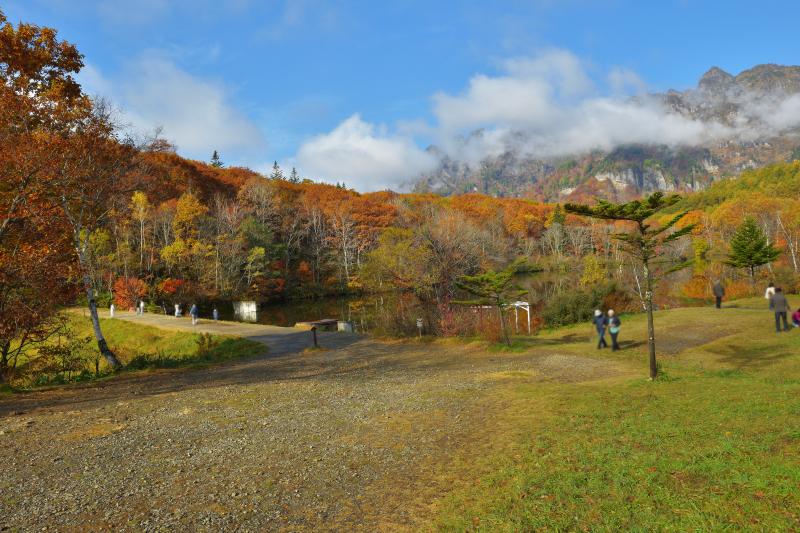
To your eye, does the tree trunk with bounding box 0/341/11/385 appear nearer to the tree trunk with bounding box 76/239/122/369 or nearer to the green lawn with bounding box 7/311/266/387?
the green lawn with bounding box 7/311/266/387

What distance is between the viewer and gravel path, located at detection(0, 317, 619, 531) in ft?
16.1

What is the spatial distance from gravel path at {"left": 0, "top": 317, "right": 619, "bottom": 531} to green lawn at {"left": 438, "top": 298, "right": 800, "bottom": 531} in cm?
72

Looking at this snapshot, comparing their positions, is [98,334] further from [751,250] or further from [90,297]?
[751,250]

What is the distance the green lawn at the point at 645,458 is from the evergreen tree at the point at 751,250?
1355 inches

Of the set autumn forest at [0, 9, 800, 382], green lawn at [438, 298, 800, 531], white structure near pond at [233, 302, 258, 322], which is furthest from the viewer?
white structure near pond at [233, 302, 258, 322]

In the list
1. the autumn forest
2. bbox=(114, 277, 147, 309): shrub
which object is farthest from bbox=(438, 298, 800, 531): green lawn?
bbox=(114, 277, 147, 309): shrub

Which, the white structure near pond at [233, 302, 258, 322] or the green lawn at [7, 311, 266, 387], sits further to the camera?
the white structure near pond at [233, 302, 258, 322]

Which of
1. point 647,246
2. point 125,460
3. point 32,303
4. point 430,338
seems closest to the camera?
point 125,460

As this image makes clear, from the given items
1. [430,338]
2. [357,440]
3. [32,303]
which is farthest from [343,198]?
[357,440]

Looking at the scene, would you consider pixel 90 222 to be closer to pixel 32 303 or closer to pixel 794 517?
pixel 32 303

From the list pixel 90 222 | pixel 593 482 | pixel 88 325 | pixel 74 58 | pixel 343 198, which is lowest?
pixel 593 482

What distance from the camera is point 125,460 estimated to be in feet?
21.7

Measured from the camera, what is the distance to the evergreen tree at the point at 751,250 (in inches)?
1508

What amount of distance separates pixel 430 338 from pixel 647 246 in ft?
37.8
